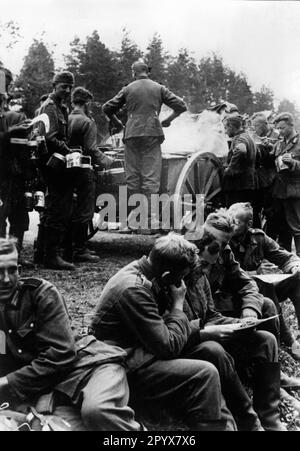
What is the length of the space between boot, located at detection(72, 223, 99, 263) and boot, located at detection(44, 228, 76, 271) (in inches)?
20.0

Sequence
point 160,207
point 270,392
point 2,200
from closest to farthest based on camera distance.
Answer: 1. point 270,392
2. point 2,200
3. point 160,207

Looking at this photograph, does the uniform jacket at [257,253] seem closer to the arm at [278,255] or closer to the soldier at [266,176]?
the arm at [278,255]

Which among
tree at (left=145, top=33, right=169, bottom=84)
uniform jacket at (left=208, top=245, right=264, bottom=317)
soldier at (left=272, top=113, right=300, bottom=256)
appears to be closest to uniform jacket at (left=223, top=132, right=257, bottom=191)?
soldier at (left=272, top=113, right=300, bottom=256)

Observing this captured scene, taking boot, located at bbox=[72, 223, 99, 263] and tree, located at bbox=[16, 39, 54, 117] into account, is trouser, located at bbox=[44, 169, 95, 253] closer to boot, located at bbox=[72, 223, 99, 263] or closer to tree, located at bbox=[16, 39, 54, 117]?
boot, located at bbox=[72, 223, 99, 263]

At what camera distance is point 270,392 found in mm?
3732

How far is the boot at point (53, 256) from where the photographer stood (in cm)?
602

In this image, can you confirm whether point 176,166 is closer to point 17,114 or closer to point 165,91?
point 165,91

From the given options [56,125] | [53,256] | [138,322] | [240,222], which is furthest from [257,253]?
[56,125]

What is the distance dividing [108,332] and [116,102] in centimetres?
441

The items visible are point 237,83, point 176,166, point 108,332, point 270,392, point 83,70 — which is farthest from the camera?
point 237,83

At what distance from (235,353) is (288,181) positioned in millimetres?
3994

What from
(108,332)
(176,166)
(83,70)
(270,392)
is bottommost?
(270,392)

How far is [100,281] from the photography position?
5543 mm
